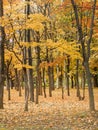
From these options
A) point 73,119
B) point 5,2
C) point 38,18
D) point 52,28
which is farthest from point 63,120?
point 52,28

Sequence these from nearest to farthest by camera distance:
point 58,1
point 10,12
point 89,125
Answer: point 89,125
point 10,12
point 58,1

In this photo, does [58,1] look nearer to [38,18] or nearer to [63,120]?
[38,18]

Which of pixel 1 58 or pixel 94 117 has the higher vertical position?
pixel 1 58

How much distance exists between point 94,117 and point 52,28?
756 inches

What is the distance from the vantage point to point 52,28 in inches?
1314

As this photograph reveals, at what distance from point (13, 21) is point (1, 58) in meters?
3.28

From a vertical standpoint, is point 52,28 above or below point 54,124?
above

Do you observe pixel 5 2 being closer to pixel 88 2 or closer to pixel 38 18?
pixel 38 18

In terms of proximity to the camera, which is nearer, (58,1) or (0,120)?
(0,120)

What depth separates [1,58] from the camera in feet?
67.1

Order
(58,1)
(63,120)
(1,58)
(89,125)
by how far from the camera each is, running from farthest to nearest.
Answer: (58,1) < (1,58) < (63,120) < (89,125)

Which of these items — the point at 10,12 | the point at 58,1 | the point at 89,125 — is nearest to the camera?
the point at 89,125

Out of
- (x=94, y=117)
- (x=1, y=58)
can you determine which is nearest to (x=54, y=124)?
(x=94, y=117)

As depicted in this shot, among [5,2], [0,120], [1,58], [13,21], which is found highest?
[5,2]
